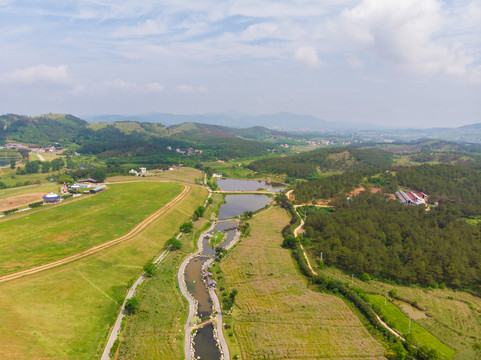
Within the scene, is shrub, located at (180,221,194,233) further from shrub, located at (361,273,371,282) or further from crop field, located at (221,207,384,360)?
shrub, located at (361,273,371,282)

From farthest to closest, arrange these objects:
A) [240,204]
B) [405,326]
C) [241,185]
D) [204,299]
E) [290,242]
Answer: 1. [241,185]
2. [240,204]
3. [290,242]
4. [204,299]
5. [405,326]

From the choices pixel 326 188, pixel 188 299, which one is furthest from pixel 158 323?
pixel 326 188

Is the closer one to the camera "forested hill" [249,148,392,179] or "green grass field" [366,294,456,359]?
"green grass field" [366,294,456,359]

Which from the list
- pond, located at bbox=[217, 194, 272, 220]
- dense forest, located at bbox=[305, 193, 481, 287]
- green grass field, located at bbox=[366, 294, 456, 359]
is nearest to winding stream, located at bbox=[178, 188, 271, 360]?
pond, located at bbox=[217, 194, 272, 220]

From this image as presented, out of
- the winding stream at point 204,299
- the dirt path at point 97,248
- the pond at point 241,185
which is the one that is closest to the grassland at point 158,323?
the winding stream at point 204,299

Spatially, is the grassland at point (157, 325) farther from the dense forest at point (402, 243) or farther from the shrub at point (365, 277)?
the shrub at point (365, 277)

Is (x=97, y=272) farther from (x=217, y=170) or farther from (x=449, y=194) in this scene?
(x=217, y=170)

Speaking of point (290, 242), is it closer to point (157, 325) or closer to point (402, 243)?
A: point (402, 243)
